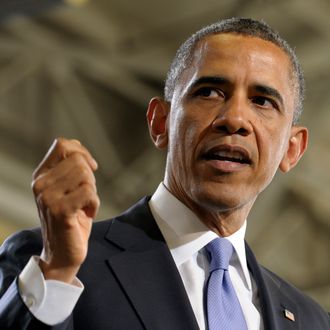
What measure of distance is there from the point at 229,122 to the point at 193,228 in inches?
9.2

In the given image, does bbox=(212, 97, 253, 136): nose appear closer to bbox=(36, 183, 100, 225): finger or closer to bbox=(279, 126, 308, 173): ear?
bbox=(279, 126, 308, 173): ear

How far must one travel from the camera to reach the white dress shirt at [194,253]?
169 centimetres

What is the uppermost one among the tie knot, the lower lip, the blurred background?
the blurred background

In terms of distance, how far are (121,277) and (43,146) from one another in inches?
168

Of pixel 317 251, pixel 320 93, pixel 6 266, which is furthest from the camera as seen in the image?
pixel 317 251

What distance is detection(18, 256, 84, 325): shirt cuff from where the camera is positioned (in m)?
1.35

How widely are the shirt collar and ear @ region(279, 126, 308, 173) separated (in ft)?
0.70

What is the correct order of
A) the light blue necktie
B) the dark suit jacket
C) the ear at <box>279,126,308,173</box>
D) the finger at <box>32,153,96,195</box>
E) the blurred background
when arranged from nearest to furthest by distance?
the finger at <box>32,153,96,195</box> < the dark suit jacket < the light blue necktie < the ear at <box>279,126,308,173</box> < the blurred background

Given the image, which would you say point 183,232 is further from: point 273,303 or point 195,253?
point 273,303

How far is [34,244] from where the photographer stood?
61.9 inches

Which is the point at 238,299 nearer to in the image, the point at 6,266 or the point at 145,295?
the point at 145,295

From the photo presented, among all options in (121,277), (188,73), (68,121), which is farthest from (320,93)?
(121,277)

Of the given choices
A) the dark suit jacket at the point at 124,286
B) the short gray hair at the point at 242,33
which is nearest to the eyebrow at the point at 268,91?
the short gray hair at the point at 242,33

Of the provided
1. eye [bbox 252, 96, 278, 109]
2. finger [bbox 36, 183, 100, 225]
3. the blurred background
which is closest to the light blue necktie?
eye [bbox 252, 96, 278, 109]
